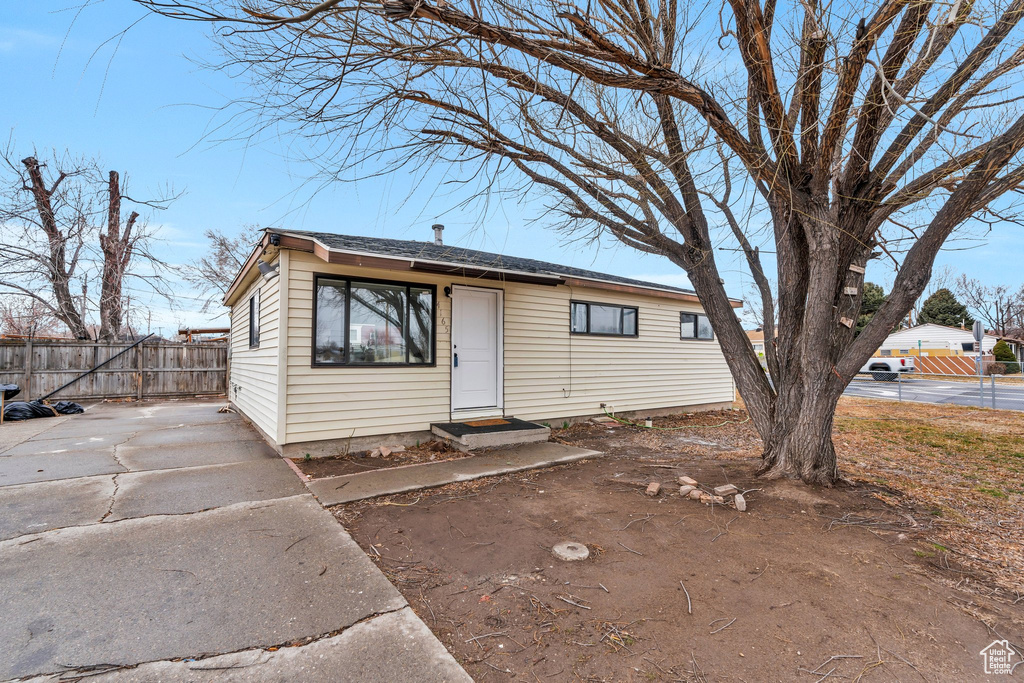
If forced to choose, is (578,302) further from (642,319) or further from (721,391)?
(721,391)

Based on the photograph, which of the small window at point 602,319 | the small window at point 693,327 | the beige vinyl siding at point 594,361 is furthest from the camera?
the small window at point 693,327

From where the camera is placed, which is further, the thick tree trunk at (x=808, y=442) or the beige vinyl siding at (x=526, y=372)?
the beige vinyl siding at (x=526, y=372)

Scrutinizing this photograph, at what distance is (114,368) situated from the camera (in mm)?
11125

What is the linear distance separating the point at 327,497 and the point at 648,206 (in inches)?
171

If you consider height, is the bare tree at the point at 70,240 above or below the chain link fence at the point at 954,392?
above

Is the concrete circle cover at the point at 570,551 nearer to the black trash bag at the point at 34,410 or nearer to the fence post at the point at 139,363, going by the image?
the black trash bag at the point at 34,410

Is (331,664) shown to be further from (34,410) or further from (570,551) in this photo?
(34,410)

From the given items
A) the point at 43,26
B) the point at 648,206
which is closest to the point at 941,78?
the point at 648,206

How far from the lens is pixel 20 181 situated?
11.9 metres

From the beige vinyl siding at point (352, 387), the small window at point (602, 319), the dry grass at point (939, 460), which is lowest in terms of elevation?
the dry grass at point (939, 460)

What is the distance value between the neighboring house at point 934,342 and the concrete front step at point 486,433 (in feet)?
107

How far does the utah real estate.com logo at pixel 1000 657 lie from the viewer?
1826 mm

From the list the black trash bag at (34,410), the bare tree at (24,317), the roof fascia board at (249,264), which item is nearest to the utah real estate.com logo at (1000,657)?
the roof fascia board at (249,264)

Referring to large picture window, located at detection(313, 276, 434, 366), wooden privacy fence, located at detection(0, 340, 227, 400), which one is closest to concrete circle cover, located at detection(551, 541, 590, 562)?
large picture window, located at detection(313, 276, 434, 366)
